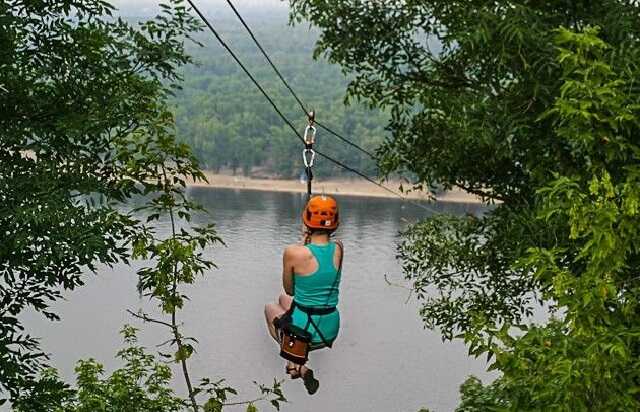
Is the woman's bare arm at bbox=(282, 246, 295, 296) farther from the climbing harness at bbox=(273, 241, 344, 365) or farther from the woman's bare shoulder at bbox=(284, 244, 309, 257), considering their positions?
the climbing harness at bbox=(273, 241, 344, 365)

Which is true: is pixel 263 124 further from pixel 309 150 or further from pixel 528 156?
pixel 309 150

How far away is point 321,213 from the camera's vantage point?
13.1 feet

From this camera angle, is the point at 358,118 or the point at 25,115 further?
the point at 358,118

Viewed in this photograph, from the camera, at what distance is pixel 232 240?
30219mm

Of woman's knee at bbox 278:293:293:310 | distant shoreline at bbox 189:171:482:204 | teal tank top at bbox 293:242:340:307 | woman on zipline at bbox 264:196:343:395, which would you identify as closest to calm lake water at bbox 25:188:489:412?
woman's knee at bbox 278:293:293:310

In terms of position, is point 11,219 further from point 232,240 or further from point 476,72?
point 232,240

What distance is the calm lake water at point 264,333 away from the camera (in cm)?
1834

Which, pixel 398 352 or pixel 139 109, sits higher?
pixel 139 109

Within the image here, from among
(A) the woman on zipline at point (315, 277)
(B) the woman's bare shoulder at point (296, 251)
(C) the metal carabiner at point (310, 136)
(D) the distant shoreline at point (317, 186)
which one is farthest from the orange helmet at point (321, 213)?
(D) the distant shoreline at point (317, 186)

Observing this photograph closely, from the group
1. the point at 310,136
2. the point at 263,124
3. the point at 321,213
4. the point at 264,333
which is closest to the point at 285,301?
the point at 321,213

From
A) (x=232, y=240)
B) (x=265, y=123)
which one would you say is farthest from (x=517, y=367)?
(x=265, y=123)

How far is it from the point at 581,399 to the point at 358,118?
59.4m

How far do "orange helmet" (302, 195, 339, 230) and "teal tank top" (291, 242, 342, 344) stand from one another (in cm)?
11

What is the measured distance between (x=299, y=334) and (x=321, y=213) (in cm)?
60
